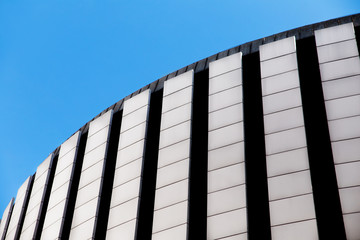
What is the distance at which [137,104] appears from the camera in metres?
27.9

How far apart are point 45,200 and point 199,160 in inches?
434

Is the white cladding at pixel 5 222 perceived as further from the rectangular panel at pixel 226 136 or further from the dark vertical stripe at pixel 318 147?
the dark vertical stripe at pixel 318 147

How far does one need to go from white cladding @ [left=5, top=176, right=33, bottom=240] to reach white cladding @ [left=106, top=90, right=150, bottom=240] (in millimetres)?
9081

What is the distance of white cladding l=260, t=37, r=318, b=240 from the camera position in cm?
1875

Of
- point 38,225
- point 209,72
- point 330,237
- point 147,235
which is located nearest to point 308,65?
point 209,72

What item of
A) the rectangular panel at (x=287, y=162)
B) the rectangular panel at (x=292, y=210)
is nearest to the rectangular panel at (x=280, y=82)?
the rectangular panel at (x=287, y=162)

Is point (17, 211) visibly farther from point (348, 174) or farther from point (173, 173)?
point (348, 174)

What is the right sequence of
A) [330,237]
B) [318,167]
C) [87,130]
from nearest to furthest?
[330,237] < [318,167] < [87,130]

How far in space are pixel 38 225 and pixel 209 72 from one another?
12.1m

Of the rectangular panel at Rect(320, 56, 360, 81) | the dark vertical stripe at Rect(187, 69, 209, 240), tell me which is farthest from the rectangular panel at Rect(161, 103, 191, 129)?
the rectangular panel at Rect(320, 56, 360, 81)

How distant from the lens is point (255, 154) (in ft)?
71.7

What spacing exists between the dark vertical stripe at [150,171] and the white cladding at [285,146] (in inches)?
224

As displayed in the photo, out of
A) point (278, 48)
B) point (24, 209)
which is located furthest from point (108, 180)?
point (278, 48)

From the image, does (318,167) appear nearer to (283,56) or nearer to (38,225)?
(283,56)
